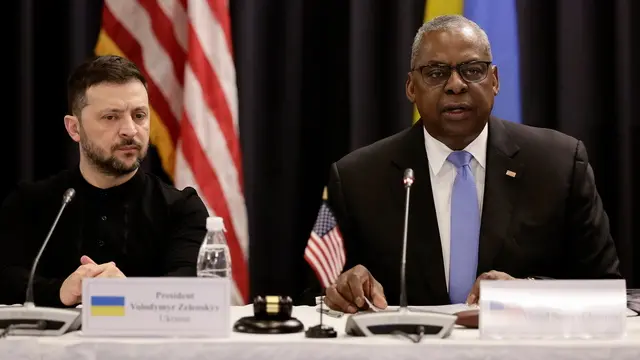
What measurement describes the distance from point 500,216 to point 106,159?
3.96 feet

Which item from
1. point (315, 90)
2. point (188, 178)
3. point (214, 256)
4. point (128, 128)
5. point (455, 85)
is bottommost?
point (214, 256)

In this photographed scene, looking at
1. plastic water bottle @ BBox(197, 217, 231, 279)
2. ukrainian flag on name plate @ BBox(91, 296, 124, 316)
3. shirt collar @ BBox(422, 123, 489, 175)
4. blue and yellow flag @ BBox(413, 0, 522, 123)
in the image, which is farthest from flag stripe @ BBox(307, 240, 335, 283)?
blue and yellow flag @ BBox(413, 0, 522, 123)

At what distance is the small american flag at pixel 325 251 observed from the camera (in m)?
2.03

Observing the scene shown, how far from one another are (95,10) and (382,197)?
1.71 m

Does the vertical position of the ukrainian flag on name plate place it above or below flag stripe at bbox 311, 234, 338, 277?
below

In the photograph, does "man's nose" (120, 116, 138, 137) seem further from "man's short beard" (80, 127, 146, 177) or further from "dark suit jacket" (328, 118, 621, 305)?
"dark suit jacket" (328, 118, 621, 305)

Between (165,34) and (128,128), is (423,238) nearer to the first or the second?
(128,128)

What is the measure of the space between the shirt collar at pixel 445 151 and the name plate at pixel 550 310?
105 cm

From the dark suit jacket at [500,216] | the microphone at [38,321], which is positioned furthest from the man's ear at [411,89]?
the microphone at [38,321]

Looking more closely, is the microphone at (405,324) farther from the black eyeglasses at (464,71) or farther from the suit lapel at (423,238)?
the black eyeglasses at (464,71)

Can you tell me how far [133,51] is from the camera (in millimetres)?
3578

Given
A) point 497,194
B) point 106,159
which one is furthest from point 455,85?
point 106,159

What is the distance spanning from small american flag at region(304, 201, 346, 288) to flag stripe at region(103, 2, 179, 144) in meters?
1.67

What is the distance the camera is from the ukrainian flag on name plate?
1.79 meters
